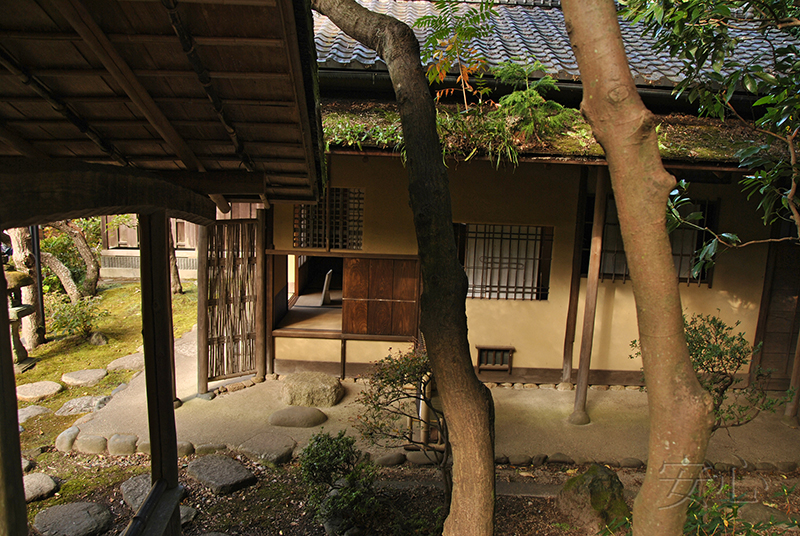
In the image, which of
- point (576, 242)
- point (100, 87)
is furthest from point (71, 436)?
point (576, 242)

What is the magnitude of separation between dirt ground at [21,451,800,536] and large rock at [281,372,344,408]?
1231 mm

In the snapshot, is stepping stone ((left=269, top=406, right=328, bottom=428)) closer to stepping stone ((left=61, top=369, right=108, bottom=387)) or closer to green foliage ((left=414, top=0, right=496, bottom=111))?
stepping stone ((left=61, top=369, right=108, bottom=387))

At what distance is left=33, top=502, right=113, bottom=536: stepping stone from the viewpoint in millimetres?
4004

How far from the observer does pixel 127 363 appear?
8.08 m

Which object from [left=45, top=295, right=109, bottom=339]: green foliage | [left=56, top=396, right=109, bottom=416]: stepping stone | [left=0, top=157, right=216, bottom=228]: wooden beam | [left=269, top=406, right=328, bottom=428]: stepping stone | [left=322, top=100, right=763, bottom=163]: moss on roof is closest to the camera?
[left=0, top=157, right=216, bottom=228]: wooden beam

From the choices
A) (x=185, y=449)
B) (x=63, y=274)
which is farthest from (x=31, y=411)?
(x=63, y=274)

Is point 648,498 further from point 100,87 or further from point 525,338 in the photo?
point 525,338

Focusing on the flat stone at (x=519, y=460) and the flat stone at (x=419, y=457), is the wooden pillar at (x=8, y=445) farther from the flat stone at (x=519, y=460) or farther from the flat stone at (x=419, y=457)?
the flat stone at (x=519, y=460)

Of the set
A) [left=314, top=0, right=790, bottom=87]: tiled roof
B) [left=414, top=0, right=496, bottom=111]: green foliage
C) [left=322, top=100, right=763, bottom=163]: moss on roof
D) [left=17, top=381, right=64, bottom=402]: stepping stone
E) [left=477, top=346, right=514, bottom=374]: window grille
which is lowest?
[left=17, top=381, right=64, bottom=402]: stepping stone

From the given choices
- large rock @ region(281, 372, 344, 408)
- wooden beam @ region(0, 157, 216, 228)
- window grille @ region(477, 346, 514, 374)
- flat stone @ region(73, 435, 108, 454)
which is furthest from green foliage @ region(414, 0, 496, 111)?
flat stone @ region(73, 435, 108, 454)

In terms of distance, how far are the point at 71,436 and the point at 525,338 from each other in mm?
6148

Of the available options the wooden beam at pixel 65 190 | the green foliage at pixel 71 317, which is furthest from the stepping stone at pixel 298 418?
the green foliage at pixel 71 317

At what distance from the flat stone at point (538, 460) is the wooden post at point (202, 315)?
451 cm

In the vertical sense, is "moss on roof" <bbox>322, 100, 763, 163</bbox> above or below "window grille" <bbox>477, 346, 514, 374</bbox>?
above
